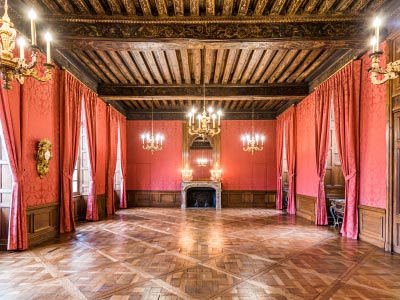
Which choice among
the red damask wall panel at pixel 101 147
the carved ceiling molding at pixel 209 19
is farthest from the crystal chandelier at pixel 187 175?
the carved ceiling molding at pixel 209 19

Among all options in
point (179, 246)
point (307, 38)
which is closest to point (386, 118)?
point (307, 38)

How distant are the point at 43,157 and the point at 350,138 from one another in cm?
623

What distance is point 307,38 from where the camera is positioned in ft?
16.3

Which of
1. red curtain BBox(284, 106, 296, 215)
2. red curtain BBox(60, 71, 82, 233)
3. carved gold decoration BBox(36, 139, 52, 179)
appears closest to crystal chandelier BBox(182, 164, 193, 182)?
red curtain BBox(284, 106, 296, 215)

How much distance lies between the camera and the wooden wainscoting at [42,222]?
202 inches

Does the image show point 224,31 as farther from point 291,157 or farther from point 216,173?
point 216,173

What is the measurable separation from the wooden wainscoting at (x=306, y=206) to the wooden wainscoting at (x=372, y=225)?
214cm

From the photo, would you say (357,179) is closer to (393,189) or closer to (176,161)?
(393,189)

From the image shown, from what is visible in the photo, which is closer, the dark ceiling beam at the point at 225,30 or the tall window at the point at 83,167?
the dark ceiling beam at the point at 225,30

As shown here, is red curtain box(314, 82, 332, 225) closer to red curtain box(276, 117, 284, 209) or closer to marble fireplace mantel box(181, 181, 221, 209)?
red curtain box(276, 117, 284, 209)

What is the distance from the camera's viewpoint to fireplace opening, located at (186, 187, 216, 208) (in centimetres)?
1170

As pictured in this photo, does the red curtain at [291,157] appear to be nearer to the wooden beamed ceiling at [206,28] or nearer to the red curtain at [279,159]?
Answer: the red curtain at [279,159]

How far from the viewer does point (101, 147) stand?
8852 mm

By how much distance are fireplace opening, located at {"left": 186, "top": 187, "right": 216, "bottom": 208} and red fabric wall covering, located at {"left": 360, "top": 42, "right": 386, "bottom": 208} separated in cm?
682
